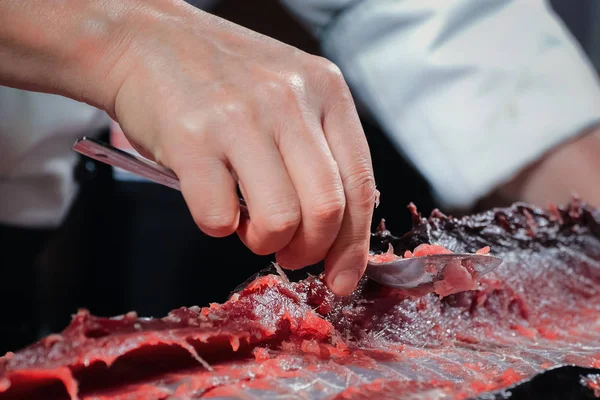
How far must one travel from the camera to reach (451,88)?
223 centimetres

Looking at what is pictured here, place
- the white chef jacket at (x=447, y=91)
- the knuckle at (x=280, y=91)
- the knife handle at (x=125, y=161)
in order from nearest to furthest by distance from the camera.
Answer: the knife handle at (x=125, y=161)
the knuckle at (x=280, y=91)
the white chef jacket at (x=447, y=91)

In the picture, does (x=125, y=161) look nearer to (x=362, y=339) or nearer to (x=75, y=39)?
(x=75, y=39)

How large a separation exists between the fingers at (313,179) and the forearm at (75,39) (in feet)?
1.02

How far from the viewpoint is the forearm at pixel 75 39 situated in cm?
101

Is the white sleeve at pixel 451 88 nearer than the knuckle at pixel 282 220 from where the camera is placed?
No

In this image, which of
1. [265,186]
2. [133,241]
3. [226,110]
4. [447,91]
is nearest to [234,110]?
[226,110]

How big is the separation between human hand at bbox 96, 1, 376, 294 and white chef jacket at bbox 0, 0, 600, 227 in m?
1.19

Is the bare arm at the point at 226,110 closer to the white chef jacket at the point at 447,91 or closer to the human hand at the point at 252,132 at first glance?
the human hand at the point at 252,132

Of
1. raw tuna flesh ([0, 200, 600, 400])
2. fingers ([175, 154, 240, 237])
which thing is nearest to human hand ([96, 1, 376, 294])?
fingers ([175, 154, 240, 237])

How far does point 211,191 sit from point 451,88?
5.02 feet

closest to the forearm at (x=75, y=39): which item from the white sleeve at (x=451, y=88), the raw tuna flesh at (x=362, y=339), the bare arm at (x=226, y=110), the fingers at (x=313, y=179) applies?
the bare arm at (x=226, y=110)

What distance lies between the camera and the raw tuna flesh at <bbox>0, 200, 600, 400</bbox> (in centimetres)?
85

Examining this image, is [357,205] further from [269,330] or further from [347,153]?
[269,330]

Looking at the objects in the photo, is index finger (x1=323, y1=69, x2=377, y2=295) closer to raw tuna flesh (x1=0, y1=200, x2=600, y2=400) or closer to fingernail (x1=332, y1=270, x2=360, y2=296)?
fingernail (x1=332, y1=270, x2=360, y2=296)
